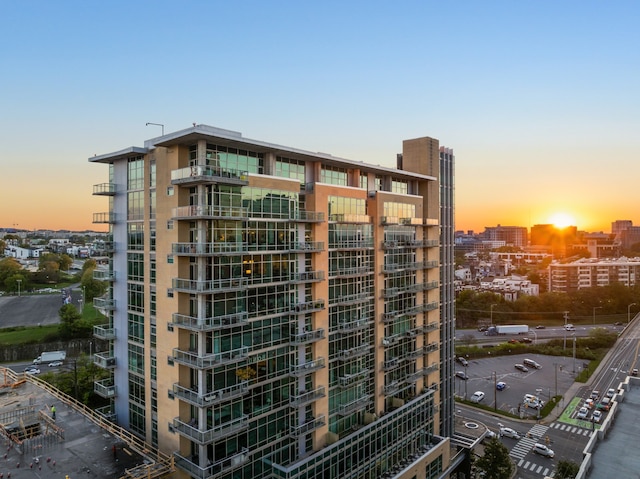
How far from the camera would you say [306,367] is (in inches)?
1458

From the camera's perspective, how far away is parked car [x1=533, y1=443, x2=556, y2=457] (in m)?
60.8

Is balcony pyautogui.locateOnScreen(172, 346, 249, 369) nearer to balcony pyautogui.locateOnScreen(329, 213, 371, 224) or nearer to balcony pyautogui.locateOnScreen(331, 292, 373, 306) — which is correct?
balcony pyautogui.locateOnScreen(331, 292, 373, 306)

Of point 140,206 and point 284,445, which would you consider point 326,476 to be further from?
point 140,206

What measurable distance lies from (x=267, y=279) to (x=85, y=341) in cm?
7758

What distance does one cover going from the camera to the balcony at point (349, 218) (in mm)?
40438

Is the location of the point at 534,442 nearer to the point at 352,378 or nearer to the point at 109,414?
the point at 352,378

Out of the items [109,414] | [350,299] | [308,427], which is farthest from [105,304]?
[350,299]

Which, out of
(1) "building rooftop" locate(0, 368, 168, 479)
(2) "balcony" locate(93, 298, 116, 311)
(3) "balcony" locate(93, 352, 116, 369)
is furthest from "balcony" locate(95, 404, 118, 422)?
(2) "balcony" locate(93, 298, 116, 311)

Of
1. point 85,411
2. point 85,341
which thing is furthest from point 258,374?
point 85,341

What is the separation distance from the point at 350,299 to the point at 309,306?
6039 millimetres

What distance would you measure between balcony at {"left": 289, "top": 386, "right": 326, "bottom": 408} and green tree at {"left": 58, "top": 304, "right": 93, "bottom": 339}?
249ft

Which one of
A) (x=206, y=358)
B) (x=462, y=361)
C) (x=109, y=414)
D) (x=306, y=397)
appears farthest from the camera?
(x=462, y=361)

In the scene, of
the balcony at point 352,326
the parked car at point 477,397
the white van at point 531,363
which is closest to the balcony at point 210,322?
the balcony at point 352,326

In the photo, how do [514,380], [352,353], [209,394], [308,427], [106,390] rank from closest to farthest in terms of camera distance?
[209,394]
[308,427]
[106,390]
[352,353]
[514,380]
